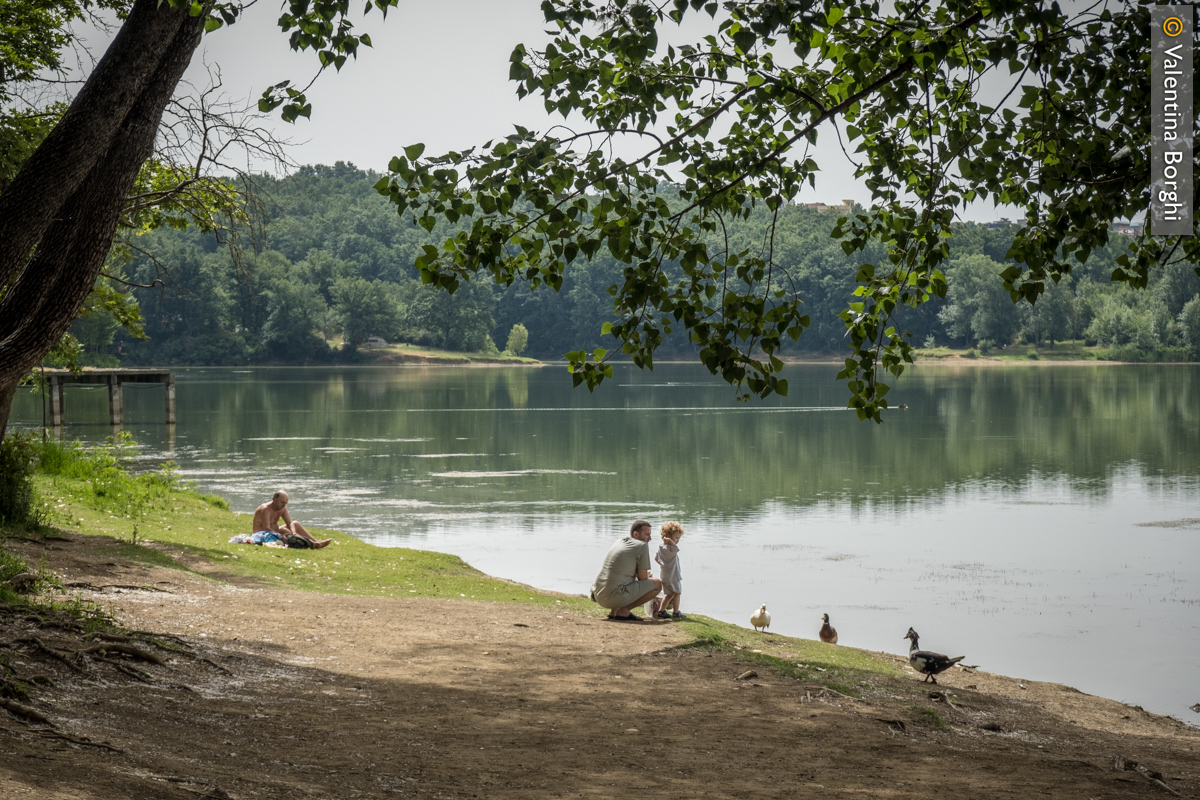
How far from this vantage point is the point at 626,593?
11.4 m

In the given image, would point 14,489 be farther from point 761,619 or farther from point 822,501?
point 822,501

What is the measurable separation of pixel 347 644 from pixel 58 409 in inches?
1305

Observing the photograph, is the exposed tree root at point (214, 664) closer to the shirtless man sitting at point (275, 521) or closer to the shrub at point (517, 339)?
the shirtless man sitting at point (275, 521)

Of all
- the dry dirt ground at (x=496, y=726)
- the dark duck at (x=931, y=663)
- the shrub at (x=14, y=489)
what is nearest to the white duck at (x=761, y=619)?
the dry dirt ground at (x=496, y=726)

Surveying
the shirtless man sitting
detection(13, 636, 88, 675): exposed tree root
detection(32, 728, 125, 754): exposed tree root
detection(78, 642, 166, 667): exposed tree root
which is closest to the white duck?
the shirtless man sitting

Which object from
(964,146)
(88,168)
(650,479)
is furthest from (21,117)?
(650,479)

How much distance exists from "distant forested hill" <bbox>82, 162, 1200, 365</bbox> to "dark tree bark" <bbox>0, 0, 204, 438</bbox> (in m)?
93.6

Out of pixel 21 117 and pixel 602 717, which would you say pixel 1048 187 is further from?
pixel 21 117

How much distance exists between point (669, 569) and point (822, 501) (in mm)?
13463

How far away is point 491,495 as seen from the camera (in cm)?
2520

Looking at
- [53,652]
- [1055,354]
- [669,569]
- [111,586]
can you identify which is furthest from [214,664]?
[1055,354]

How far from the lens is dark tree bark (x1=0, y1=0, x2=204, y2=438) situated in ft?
23.6

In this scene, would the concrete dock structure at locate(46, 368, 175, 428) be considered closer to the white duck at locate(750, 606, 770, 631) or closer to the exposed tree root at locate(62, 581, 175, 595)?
the exposed tree root at locate(62, 581, 175, 595)

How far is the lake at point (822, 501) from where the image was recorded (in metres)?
14.8
